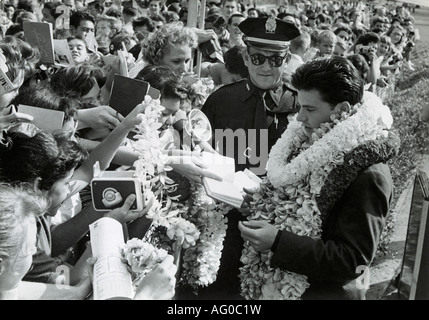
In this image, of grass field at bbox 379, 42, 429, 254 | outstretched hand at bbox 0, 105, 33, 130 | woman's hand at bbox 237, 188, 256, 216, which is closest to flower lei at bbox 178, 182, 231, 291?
woman's hand at bbox 237, 188, 256, 216

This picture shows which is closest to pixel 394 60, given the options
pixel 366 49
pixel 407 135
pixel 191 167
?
pixel 366 49

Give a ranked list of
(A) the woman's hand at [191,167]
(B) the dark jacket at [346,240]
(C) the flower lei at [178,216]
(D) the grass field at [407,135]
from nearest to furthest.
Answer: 1. (B) the dark jacket at [346,240]
2. (C) the flower lei at [178,216]
3. (A) the woman's hand at [191,167]
4. (D) the grass field at [407,135]

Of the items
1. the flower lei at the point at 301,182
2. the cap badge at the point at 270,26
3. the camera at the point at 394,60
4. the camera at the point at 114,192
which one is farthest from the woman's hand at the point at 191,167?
the camera at the point at 394,60

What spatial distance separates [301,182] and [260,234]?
0.93 feet

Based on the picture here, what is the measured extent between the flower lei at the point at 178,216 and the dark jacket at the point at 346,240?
48 centimetres

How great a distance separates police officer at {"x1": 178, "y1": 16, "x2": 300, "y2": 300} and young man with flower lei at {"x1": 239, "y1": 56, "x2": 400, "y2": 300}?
3.64ft

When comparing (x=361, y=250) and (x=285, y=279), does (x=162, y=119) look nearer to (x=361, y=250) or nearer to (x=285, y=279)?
(x=285, y=279)

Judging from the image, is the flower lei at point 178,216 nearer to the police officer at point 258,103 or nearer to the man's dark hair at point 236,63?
the police officer at point 258,103

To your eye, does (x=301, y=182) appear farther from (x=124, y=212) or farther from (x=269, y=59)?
(x=269, y=59)

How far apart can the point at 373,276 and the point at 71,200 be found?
2.81m

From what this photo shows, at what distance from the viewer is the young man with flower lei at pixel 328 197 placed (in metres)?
2.18

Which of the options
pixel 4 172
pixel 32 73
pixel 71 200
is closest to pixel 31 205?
pixel 4 172

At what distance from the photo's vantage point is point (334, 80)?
231cm

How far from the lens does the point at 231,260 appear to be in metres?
3.00
